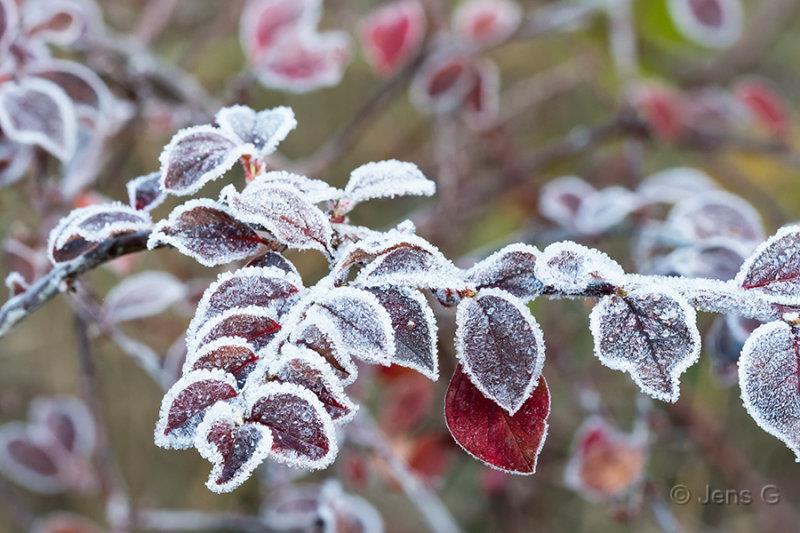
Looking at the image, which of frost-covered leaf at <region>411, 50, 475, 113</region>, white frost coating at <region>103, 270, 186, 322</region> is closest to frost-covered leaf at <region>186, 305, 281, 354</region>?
white frost coating at <region>103, 270, 186, 322</region>

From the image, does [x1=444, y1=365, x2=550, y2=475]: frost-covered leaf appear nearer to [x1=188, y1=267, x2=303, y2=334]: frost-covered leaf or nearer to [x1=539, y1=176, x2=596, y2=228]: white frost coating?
[x1=188, y1=267, x2=303, y2=334]: frost-covered leaf

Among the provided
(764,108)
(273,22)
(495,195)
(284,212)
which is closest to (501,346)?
(284,212)

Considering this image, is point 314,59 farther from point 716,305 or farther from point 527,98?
point 527,98

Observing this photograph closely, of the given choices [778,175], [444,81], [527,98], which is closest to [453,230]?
[444,81]

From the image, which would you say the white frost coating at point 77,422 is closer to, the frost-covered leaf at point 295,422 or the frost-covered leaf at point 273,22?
the frost-covered leaf at point 273,22

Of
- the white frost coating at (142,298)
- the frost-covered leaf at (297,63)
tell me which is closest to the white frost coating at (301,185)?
the white frost coating at (142,298)

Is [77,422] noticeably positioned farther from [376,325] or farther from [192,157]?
[376,325]
